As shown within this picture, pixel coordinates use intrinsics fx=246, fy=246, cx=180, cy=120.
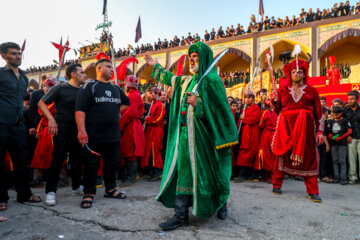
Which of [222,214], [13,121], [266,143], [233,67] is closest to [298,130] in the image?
[266,143]

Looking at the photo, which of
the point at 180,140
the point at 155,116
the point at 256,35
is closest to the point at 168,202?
the point at 180,140

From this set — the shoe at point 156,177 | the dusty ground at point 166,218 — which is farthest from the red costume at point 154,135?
the dusty ground at point 166,218

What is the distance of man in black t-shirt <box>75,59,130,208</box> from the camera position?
9.77ft

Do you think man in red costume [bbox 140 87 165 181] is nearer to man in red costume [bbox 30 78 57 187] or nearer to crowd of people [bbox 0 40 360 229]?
crowd of people [bbox 0 40 360 229]

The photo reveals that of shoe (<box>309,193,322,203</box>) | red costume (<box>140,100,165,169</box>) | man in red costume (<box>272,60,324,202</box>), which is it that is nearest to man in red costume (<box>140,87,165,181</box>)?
red costume (<box>140,100,165,169</box>)

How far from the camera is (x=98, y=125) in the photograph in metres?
3.07

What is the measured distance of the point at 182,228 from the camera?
227 centimetres

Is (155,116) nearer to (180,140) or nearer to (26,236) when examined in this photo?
(180,140)

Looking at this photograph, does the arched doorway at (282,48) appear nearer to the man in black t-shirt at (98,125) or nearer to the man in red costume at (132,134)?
the man in red costume at (132,134)

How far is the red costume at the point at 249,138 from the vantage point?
17.0 feet

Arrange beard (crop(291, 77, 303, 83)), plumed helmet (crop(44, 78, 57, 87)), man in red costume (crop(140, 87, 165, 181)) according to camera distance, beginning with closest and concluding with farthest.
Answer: beard (crop(291, 77, 303, 83)) → plumed helmet (crop(44, 78, 57, 87)) → man in red costume (crop(140, 87, 165, 181))

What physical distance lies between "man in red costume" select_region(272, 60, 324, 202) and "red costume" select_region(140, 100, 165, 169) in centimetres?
216

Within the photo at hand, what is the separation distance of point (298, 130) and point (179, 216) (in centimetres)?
243

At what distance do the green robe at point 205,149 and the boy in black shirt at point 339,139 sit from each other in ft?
13.5
